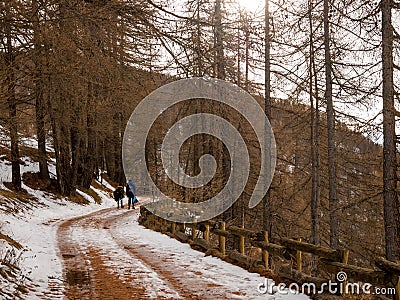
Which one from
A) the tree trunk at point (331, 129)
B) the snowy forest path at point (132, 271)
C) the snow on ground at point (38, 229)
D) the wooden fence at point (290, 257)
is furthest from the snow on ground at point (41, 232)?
the tree trunk at point (331, 129)

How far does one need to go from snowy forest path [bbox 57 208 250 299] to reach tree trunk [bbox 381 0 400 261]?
4170mm

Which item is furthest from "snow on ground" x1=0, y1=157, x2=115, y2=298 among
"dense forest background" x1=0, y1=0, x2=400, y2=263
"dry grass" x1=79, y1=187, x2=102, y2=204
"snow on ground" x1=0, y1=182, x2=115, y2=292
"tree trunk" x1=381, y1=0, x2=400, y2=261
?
"tree trunk" x1=381, y1=0, x2=400, y2=261

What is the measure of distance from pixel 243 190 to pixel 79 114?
32.4ft

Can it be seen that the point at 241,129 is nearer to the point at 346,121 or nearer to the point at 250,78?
the point at 250,78

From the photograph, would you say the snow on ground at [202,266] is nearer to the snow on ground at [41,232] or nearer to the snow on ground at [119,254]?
the snow on ground at [119,254]

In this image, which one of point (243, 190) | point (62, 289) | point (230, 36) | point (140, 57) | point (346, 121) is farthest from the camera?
point (243, 190)

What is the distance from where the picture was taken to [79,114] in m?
23.5

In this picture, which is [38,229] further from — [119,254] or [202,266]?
[202,266]

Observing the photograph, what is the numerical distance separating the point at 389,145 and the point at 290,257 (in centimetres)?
398

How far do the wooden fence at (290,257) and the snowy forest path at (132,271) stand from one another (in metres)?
0.70

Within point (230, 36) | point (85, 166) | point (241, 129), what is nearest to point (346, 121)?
point (241, 129)

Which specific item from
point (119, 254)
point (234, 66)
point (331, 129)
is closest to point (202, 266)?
point (119, 254)

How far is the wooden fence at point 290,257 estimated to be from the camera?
6531mm

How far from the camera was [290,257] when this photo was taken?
9.20 m
